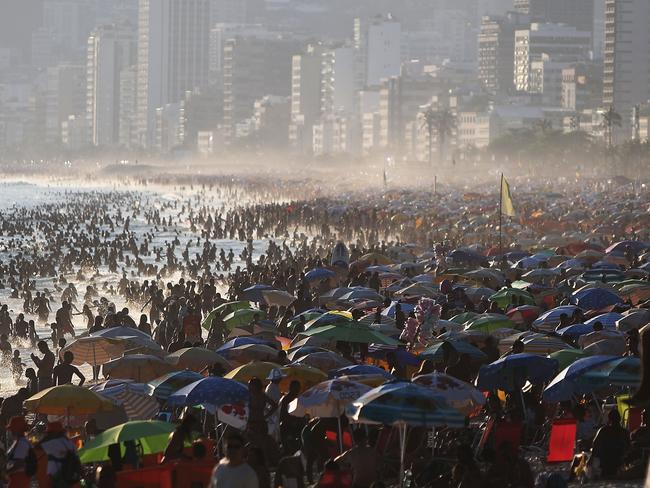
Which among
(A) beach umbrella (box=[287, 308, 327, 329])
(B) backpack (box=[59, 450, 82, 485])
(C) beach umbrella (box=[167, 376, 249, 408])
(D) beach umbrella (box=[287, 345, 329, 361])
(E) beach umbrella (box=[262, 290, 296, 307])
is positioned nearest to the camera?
(B) backpack (box=[59, 450, 82, 485])

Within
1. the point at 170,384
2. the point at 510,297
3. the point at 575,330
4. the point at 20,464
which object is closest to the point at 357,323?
the point at 575,330

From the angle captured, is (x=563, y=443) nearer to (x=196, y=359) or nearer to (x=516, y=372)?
(x=516, y=372)

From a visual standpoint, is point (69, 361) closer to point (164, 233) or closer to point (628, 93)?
point (164, 233)

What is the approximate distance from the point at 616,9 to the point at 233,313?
165629mm

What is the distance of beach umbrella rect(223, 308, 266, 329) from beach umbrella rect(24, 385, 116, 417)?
8.59m

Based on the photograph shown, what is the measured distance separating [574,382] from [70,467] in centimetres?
538

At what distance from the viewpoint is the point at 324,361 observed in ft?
64.1

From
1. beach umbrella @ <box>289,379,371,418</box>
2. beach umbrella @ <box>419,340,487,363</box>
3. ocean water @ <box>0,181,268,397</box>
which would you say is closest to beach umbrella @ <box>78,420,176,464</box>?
beach umbrella @ <box>289,379,371,418</box>

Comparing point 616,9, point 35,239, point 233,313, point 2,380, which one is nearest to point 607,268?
point 233,313

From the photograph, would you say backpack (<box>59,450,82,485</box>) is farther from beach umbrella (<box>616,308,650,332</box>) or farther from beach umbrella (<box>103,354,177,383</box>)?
beach umbrella (<box>616,308,650,332</box>)

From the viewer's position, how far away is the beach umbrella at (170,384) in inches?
702

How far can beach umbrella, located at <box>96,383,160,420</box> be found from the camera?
17453mm

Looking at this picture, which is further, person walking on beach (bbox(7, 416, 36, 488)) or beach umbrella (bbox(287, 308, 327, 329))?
beach umbrella (bbox(287, 308, 327, 329))

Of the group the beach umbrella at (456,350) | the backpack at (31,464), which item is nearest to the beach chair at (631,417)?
the beach umbrella at (456,350)
